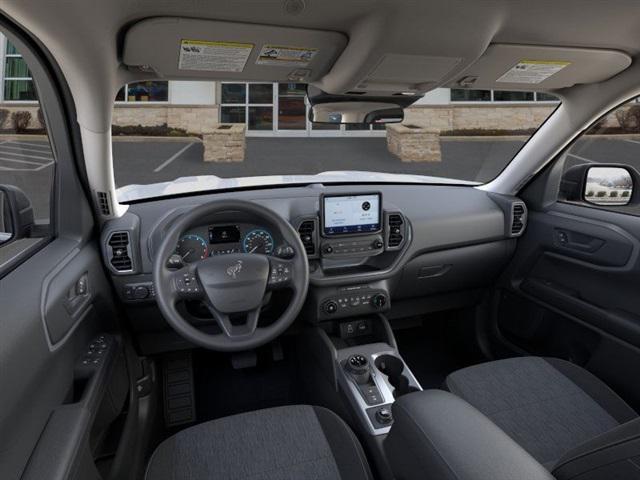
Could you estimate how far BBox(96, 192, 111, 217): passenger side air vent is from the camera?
210 cm

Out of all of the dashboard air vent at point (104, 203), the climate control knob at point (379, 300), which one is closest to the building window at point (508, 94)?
the climate control knob at point (379, 300)

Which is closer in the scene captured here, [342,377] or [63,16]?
[63,16]

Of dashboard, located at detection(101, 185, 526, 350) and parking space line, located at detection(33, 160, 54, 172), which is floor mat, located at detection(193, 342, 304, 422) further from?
parking space line, located at detection(33, 160, 54, 172)

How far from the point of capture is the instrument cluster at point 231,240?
2100 mm

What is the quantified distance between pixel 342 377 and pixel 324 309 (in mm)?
398

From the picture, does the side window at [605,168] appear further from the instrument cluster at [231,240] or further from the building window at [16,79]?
the building window at [16,79]

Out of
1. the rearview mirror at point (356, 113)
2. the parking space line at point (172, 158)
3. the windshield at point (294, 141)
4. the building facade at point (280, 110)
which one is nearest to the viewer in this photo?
the rearview mirror at point (356, 113)

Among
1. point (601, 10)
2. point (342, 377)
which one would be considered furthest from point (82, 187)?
point (601, 10)

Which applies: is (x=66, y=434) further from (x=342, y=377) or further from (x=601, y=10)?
(x=601, y=10)

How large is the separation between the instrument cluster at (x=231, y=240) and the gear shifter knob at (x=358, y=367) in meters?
0.71

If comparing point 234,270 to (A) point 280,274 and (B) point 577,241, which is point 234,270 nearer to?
(A) point 280,274

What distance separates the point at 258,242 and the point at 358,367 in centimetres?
79

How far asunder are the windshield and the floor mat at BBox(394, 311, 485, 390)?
102cm

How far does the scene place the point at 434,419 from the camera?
1.14 m
